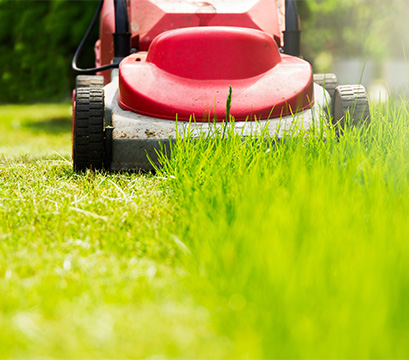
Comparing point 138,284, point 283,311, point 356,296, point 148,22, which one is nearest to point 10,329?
point 138,284

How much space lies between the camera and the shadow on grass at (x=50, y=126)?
220 inches

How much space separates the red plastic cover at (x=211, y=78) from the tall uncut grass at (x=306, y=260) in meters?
0.88

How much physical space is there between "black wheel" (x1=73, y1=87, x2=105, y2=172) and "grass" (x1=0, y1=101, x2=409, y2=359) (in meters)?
0.62

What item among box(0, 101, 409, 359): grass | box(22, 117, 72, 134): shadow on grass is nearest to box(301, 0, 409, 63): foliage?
box(22, 117, 72, 134): shadow on grass

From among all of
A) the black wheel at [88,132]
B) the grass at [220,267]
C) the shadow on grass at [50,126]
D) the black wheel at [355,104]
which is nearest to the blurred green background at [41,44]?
the shadow on grass at [50,126]

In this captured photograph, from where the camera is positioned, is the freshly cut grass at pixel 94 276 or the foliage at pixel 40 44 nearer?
the freshly cut grass at pixel 94 276

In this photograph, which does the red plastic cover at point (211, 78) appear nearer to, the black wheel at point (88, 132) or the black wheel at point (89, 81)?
the black wheel at point (88, 132)

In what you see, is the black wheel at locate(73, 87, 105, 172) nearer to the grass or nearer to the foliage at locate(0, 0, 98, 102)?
the grass

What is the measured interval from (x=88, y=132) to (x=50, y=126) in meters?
3.37

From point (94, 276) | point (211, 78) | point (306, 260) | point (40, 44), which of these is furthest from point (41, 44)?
point (306, 260)

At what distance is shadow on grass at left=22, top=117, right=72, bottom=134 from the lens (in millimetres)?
5582

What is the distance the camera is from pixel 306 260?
1.16m

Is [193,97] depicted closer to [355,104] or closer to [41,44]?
[355,104]

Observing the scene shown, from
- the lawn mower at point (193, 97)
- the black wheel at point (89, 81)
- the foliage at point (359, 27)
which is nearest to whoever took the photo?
the lawn mower at point (193, 97)
